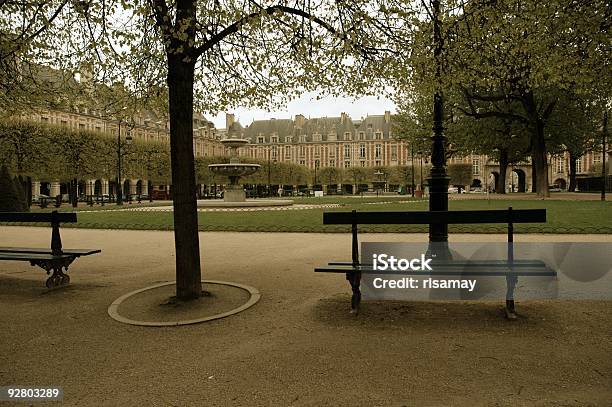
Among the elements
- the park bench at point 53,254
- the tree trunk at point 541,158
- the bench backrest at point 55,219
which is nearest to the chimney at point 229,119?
the tree trunk at point 541,158

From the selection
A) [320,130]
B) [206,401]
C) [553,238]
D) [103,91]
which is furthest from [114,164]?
[320,130]

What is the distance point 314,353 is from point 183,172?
2913 mm

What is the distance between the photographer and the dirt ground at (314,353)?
303 centimetres

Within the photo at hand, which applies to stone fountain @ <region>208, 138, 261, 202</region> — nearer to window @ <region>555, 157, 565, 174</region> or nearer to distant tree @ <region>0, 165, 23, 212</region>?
distant tree @ <region>0, 165, 23, 212</region>

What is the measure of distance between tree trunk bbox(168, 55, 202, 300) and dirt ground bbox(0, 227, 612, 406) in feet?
3.22

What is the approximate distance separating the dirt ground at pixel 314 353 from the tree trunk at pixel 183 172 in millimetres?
983

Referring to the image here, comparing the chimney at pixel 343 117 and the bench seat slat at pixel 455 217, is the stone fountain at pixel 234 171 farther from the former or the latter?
the chimney at pixel 343 117

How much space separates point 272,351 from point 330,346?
20.9 inches

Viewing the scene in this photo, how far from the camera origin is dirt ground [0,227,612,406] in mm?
3033

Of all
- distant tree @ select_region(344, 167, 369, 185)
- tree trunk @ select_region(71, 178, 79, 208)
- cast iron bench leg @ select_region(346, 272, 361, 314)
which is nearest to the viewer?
cast iron bench leg @ select_region(346, 272, 361, 314)

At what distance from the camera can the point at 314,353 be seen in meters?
3.76

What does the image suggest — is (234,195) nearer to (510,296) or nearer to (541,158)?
(541,158)

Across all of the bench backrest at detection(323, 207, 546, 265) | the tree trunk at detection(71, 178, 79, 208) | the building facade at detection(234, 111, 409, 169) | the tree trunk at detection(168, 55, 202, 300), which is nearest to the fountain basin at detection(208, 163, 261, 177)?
the tree trunk at detection(71, 178, 79, 208)

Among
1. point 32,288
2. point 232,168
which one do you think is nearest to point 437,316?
point 32,288
